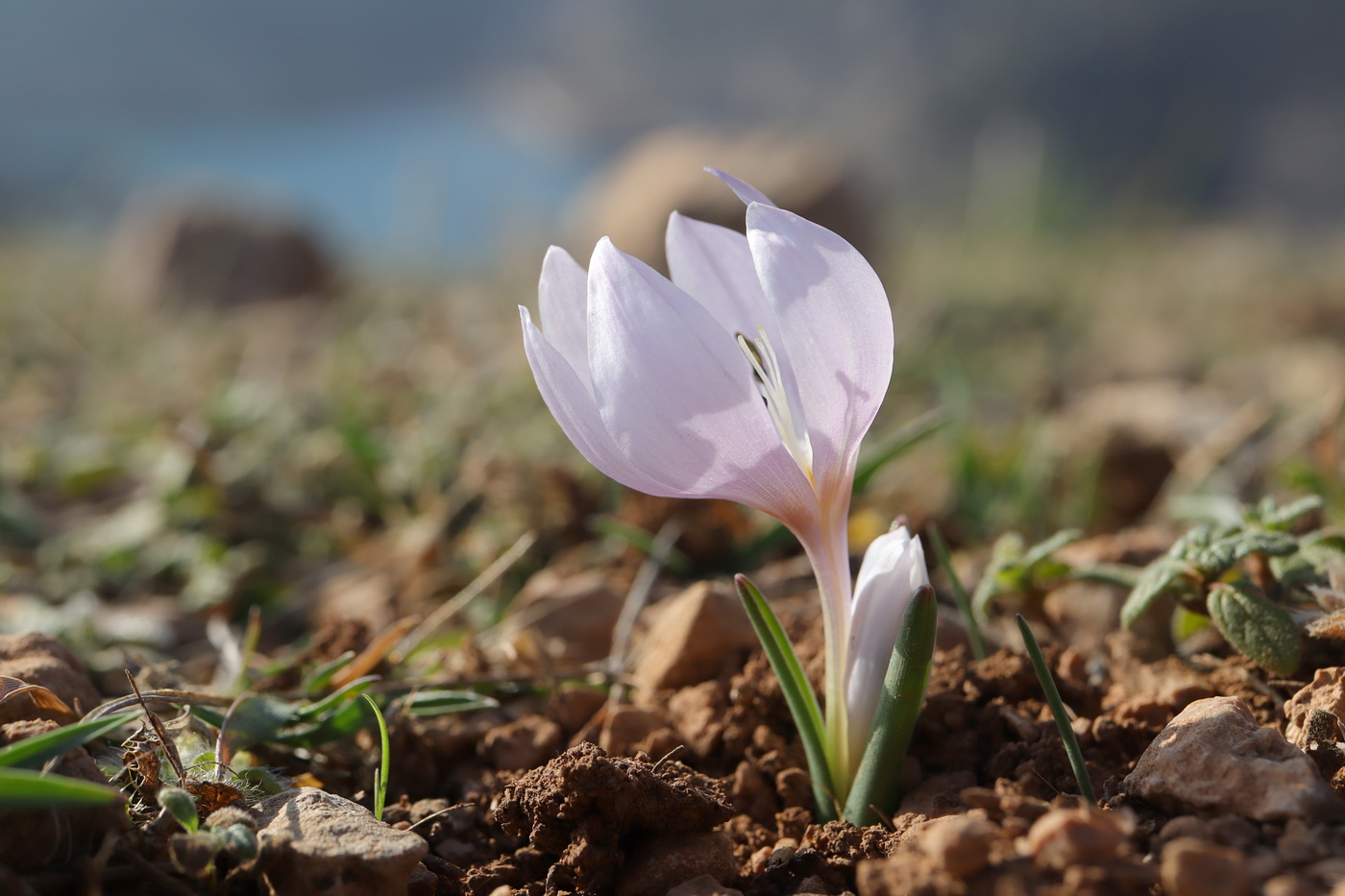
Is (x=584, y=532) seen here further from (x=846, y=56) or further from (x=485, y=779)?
(x=846, y=56)

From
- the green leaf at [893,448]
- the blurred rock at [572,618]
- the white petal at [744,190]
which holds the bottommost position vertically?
the blurred rock at [572,618]

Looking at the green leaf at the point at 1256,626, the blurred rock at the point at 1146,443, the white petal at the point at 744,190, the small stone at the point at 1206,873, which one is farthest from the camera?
the blurred rock at the point at 1146,443

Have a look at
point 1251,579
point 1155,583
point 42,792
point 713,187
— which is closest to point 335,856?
point 42,792

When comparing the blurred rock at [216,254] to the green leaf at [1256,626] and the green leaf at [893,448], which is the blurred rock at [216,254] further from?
the green leaf at [1256,626]

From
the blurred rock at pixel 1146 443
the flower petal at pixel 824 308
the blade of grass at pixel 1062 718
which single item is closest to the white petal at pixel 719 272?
the flower petal at pixel 824 308

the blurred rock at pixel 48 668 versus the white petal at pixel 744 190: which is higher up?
the white petal at pixel 744 190

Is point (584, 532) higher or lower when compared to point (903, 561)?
lower

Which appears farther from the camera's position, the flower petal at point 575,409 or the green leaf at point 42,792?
the flower petal at point 575,409

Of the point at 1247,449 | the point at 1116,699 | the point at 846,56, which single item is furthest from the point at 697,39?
the point at 1116,699

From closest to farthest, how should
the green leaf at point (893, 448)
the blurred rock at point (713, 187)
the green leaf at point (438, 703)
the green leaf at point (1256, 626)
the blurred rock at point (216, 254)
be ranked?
the green leaf at point (1256, 626) → the green leaf at point (438, 703) → the green leaf at point (893, 448) → the blurred rock at point (713, 187) → the blurred rock at point (216, 254)
